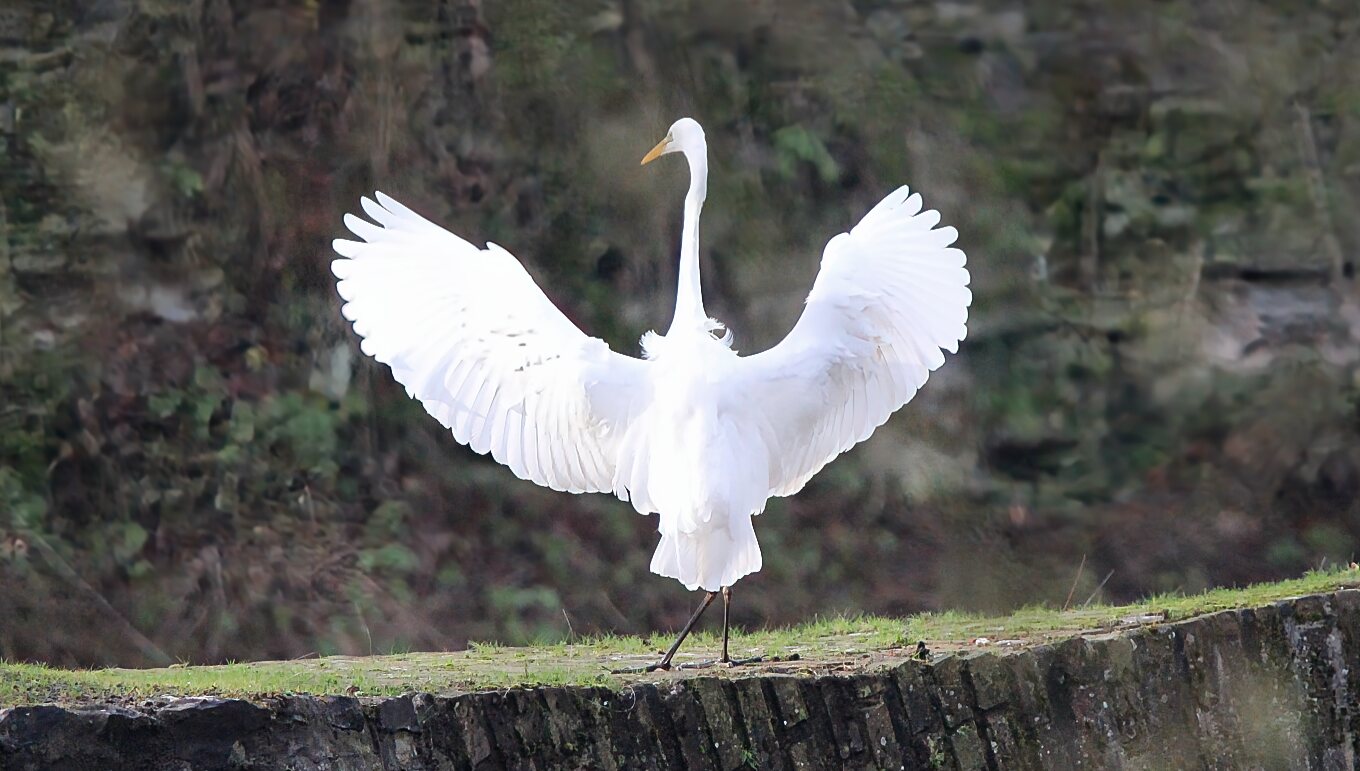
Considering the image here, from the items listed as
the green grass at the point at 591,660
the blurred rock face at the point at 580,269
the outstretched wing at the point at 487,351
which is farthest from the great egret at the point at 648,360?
the blurred rock face at the point at 580,269

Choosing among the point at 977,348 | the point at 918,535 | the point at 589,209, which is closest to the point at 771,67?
the point at 589,209

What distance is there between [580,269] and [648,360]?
3868 mm

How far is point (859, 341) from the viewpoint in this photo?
14.5 feet

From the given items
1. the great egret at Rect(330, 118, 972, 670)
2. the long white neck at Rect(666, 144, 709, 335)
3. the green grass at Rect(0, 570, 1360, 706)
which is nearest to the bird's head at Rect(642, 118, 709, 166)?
the long white neck at Rect(666, 144, 709, 335)

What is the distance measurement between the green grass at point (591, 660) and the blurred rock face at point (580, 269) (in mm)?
2928

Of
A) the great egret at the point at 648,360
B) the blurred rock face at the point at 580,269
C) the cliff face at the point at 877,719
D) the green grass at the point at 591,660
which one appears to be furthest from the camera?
the blurred rock face at the point at 580,269

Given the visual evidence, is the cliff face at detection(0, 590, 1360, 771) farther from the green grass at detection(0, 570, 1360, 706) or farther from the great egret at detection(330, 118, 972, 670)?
the great egret at detection(330, 118, 972, 670)

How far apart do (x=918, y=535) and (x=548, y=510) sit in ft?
5.93

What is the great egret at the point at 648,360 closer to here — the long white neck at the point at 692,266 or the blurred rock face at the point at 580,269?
the long white neck at the point at 692,266

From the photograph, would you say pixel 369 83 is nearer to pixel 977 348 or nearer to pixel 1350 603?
pixel 977 348

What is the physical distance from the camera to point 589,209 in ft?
Result: 27.6

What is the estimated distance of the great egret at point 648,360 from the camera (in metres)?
4.36

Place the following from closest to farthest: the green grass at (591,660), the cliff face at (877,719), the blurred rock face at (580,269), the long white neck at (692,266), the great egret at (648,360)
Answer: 1. the cliff face at (877,719)
2. the green grass at (591,660)
3. the great egret at (648,360)
4. the long white neck at (692,266)
5. the blurred rock face at (580,269)

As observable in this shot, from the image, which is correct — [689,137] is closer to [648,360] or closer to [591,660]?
[648,360]
